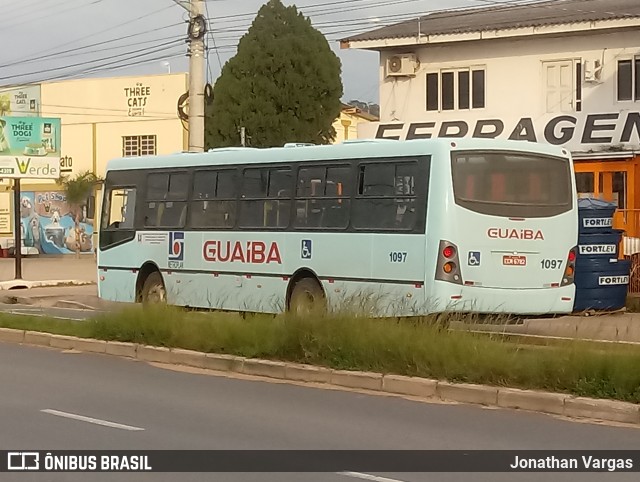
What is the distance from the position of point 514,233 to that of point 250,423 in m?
7.35

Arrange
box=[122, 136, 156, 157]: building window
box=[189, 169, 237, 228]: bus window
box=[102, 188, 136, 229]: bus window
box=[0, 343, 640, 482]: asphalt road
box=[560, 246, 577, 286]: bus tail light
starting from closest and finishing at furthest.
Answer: box=[0, 343, 640, 482]: asphalt road, box=[560, 246, 577, 286]: bus tail light, box=[189, 169, 237, 228]: bus window, box=[102, 188, 136, 229]: bus window, box=[122, 136, 156, 157]: building window

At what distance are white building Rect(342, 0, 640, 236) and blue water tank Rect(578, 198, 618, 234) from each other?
761cm

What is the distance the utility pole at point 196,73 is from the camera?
991 inches

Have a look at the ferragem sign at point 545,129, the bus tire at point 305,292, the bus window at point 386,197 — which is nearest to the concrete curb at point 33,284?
the ferragem sign at point 545,129

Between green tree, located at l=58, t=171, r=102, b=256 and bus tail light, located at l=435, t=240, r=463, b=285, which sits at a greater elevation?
green tree, located at l=58, t=171, r=102, b=256

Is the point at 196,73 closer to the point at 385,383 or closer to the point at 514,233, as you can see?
the point at 514,233

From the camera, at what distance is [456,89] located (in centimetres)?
3234

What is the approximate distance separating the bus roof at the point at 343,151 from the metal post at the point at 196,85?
2.81m

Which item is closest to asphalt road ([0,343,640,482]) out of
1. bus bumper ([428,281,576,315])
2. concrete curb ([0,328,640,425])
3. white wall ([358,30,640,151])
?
concrete curb ([0,328,640,425])

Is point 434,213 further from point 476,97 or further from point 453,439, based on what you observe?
point 476,97

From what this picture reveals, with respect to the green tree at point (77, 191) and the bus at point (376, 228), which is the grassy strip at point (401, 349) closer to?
the bus at point (376, 228)

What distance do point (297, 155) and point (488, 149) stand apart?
3.50m

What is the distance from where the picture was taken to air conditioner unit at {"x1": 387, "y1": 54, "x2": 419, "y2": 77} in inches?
1288
